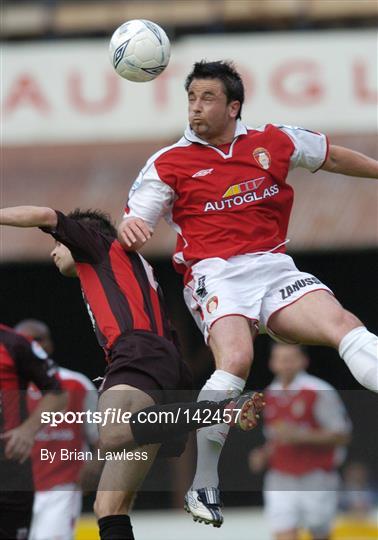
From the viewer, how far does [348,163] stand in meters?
7.93

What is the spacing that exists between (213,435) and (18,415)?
2.39 m

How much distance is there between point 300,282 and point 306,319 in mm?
276

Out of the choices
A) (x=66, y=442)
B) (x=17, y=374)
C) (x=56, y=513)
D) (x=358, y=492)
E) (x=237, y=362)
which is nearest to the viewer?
(x=237, y=362)

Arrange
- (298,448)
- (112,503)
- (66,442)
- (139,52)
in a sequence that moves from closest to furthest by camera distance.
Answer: (112,503), (139,52), (66,442), (298,448)

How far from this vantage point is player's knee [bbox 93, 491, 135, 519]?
7.02 m

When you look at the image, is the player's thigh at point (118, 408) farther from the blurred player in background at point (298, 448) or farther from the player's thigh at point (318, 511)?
the player's thigh at point (318, 511)

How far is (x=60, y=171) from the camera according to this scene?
1773 cm

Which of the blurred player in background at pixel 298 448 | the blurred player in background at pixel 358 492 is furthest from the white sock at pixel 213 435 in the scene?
the blurred player in background at pixel 358 492

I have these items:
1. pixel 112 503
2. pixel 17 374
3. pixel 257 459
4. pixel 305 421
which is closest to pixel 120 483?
pixel 112 503

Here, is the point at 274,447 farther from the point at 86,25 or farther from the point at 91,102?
the point at 86,25

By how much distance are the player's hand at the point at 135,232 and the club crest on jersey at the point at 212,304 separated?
0.53 metres

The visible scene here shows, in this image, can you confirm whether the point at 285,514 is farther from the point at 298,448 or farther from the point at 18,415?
the point at 18,415

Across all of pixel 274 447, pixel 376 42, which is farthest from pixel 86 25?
pixel 274 447

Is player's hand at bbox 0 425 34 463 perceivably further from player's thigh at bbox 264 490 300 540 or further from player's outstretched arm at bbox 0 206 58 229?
player's thigh at bbox 264 490 300 540
